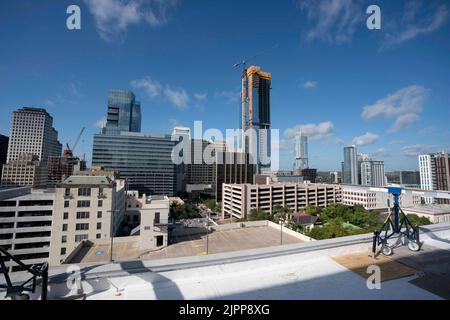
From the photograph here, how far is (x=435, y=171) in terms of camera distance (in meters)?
63.4

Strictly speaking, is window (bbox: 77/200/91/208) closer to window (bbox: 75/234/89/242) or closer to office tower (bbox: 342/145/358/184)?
window (bbox: 75/234/89/242)

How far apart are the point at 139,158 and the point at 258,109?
210ft

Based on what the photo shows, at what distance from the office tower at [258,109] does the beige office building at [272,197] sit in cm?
4643

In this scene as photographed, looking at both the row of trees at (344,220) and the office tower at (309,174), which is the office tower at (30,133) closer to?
the row of trees at (344,220)

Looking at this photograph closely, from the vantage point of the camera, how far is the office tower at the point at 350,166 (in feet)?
331

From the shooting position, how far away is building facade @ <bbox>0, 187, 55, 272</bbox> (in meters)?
22.9

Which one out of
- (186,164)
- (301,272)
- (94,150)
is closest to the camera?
(301,272)

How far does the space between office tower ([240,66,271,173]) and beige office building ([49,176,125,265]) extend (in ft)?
248

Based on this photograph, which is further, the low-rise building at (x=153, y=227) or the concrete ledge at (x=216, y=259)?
the low-rise building at (x=153, y=227)

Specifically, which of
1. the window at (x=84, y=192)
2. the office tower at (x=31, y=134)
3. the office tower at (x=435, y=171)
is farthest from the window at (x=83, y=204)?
the office tower at (x=435, y=171)
